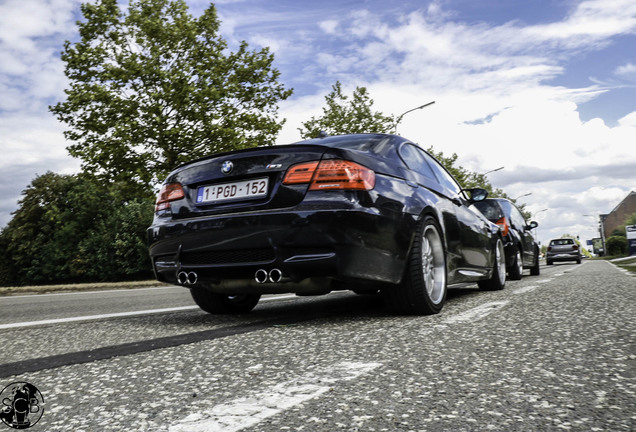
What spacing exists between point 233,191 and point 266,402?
7.88 feet

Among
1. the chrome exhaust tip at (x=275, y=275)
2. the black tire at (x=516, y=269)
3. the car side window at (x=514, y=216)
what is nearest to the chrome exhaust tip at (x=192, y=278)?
the chrome exhaust tip at (x=275, y=275)

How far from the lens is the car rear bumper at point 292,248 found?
12.9 ft

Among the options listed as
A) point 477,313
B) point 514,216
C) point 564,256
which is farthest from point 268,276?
point 564,256

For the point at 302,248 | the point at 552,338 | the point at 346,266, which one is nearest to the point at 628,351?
the point at 552,338

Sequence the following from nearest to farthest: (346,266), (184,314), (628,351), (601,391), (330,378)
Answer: (601,391) < (330,378) < (628,351) < (346,266) < (184,314)

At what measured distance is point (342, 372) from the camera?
8.36 feet

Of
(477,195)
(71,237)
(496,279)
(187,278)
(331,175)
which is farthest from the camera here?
(71,237)

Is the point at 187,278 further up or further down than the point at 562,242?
further down

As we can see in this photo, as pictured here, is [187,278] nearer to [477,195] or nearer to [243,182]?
[243,182]

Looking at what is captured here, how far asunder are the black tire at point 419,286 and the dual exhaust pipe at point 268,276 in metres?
0.99

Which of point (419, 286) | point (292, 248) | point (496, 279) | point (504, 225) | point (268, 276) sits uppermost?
point (504, 225)

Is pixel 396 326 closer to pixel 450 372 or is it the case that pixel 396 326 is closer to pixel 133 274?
pixel 450 372

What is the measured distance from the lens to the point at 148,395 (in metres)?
2.27

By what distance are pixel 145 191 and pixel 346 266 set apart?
20.2 meters
